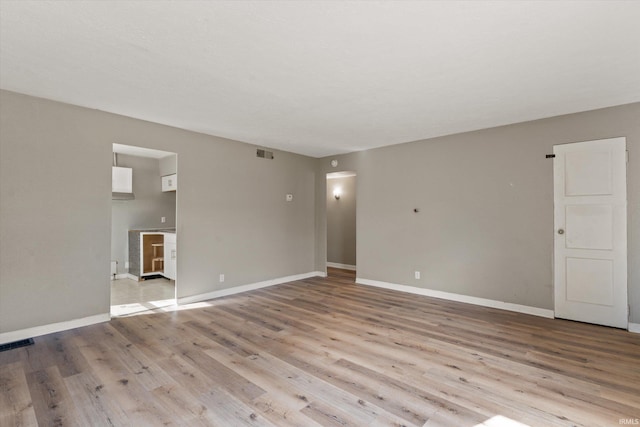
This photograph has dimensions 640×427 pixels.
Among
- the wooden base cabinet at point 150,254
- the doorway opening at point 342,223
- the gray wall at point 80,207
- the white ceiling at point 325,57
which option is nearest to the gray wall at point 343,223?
the doorway opening at point 342,223

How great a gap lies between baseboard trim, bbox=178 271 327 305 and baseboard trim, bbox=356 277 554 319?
1159 millimetres

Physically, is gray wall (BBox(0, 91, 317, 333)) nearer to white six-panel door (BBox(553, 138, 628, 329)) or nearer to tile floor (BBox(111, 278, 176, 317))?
tile floor (BBox(111, 278, 176, 317))

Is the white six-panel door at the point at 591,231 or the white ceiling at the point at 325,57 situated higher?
the white ceiling at the point at 325,57

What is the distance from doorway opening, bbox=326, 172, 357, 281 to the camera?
7.42 m

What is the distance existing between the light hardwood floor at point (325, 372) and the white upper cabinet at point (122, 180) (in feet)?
11.2

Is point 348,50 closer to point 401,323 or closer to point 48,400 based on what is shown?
point 401,323

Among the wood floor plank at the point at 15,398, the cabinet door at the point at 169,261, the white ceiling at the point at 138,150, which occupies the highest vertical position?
the white ceiling at the point at 138,150

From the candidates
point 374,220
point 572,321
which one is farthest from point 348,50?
point 572,321

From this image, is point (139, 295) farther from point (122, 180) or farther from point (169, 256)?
point (122, 180)

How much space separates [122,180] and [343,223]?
5046 millimetres

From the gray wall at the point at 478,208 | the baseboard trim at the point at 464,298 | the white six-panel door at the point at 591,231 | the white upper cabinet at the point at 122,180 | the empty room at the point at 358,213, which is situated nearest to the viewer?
the empty room at the point at 358,213

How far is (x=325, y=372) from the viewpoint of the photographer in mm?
2434

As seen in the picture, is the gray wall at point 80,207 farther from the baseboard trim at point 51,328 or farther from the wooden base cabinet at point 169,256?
the wooden base cabinet at point 169,256

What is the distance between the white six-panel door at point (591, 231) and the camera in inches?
135
